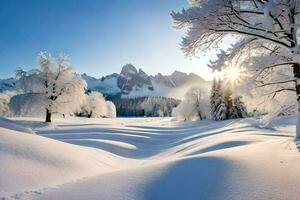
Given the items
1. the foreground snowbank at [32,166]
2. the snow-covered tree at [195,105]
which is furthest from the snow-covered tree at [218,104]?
the foreground snowbank at [32,166]

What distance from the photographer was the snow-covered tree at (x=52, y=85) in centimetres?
3347

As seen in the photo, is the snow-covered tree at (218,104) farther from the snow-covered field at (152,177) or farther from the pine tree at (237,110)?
the snow-covered field at (152,177)

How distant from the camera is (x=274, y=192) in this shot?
5.52 m

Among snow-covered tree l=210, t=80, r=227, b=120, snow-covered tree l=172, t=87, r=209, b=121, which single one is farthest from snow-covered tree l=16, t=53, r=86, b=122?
snow-covered tree l=172, t=87, r=209, b=121

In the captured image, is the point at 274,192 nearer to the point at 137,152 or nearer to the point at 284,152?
the point at 284,152

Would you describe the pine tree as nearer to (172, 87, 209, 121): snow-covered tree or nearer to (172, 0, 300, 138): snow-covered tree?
(172, 87, 209, 121): snow-covered tree

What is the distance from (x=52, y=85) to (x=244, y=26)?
28.3 m

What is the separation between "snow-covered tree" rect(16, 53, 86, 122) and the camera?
33.5m

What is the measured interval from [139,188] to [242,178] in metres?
2.12

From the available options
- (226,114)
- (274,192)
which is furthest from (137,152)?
(226,114)

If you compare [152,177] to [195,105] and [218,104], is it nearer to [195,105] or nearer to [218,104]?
[218,104]

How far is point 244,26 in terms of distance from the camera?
9055 mm

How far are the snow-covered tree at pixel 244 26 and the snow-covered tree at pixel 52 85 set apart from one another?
2592cm

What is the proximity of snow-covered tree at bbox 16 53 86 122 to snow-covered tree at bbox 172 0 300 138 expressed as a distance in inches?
1020
